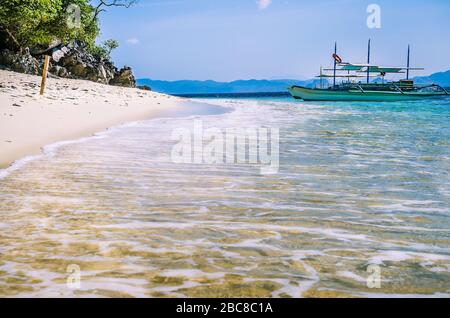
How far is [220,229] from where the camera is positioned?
14.5 feet

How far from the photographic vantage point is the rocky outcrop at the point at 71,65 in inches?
1582

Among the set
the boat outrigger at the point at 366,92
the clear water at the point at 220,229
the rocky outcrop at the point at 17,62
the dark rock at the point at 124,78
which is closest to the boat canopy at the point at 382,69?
the boat outrigger at the point at 366,92

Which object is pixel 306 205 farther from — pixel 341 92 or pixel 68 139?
pixel 341 92

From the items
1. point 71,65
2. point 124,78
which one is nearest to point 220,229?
point 71,65

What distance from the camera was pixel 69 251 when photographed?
3670 mm

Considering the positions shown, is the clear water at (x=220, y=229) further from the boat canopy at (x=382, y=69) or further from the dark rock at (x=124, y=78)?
the boat canopy at (x=382, y=69)

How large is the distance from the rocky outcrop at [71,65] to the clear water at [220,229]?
3692 cm

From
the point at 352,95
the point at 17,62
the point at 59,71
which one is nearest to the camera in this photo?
the point at 17,62

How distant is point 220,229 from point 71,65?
178 ft

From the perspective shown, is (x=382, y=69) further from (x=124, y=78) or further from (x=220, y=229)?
(x=220, y=229)
